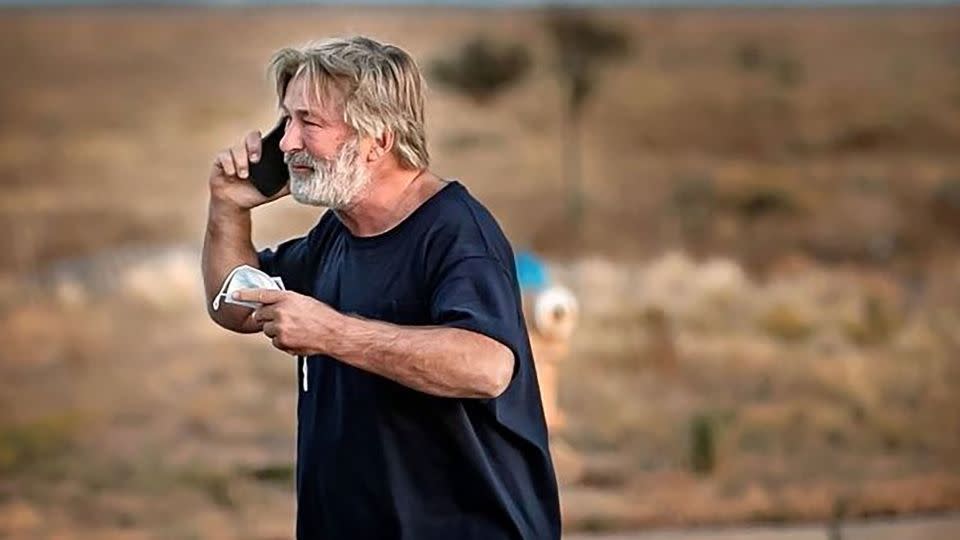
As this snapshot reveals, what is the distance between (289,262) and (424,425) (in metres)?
0.55

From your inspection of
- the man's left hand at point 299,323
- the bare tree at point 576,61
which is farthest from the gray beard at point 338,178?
the bare tree at point 576,61

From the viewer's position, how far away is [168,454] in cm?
1062

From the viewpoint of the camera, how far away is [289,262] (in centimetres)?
395

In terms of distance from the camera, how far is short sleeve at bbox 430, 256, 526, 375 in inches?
133

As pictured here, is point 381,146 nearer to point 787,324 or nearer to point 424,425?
point 424,425

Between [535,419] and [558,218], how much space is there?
18.8 m

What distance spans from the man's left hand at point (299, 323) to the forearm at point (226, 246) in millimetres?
546

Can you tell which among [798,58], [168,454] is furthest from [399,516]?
[798,58]

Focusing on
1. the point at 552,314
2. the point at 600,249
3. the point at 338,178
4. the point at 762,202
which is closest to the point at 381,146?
the point at 338,178

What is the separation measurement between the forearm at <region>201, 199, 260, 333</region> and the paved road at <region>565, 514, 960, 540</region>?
3634 millimetres

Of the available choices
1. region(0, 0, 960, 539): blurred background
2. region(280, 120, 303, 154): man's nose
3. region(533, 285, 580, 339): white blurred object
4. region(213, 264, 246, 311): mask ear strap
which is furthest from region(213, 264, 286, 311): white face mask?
region(533, 285, 580, 339): white blurred object

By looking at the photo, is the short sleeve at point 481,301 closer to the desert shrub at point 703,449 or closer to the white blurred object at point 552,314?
the white blurred object at point 552,314

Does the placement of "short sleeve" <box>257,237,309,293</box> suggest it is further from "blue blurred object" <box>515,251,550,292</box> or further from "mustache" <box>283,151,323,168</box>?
"blue blurred object" <box>515,251,550,292</box>

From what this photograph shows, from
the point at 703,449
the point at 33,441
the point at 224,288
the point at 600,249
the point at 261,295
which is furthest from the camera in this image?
the point at 600,249
